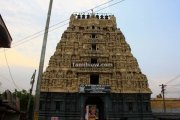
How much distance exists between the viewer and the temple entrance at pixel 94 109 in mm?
44969

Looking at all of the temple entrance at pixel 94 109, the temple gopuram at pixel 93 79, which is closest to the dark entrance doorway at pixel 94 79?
the temple gopuram at pixel 93 79

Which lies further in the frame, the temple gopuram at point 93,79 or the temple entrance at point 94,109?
the temple entrance at point 94,109

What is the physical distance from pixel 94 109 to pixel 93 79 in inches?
221

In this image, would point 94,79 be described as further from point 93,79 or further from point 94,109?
point 94,109

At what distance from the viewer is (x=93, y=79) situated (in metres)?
47.0

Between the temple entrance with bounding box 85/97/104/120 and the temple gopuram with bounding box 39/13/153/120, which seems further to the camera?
the temple entrance with bounding box 85/97/104/120

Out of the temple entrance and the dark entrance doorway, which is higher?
the dark entrance doorway

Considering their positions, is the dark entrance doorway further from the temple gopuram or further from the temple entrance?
the temple entrance

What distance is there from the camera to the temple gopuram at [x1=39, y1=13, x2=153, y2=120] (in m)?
42.0

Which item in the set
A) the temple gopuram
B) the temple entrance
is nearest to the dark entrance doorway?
the temple gopuram

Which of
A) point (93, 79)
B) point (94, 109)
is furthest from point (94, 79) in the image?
point (94, 109)

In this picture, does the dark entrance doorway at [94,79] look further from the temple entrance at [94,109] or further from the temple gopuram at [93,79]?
the temple entrance at [94,109]

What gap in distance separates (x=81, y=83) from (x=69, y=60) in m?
4.79

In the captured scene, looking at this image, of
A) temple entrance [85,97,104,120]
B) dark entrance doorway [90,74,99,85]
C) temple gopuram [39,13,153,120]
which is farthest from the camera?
dark entrance doorway [90,74,99,85]
